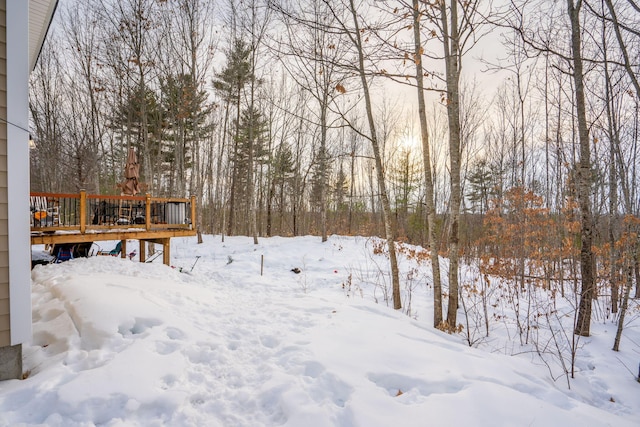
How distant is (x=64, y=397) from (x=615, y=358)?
6486mm

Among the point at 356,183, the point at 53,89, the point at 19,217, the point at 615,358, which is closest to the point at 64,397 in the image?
the point at 19,217

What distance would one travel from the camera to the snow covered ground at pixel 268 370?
2.02 meters

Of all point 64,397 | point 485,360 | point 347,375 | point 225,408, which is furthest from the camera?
point 485,360

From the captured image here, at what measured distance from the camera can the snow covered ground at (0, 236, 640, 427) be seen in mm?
2023

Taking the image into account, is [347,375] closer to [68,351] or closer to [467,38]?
[68,351]

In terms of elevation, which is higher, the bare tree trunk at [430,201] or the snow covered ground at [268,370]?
the bare tree trunk at [430,201]

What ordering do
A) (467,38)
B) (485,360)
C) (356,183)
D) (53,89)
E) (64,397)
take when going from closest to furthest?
(64,397)
(485,360)
(467,38)
(53,89)
(356,183)

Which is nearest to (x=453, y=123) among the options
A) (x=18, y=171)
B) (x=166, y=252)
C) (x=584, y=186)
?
(x=584, y=186)

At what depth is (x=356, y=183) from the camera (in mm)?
23625

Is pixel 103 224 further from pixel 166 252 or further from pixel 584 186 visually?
pixel 584 186

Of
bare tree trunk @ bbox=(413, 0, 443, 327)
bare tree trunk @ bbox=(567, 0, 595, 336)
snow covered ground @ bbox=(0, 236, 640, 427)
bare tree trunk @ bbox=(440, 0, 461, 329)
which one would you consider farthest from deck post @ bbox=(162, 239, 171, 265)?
bare tree trunk @ bbox=(567, 0, 595, 336)

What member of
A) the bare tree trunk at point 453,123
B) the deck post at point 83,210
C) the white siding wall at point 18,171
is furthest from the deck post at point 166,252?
the bare tree trunk at point 453,123

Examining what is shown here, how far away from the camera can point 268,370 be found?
2691mm

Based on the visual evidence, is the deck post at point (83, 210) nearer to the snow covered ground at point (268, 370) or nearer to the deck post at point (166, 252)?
the snow covered ground at point (268, 370)
